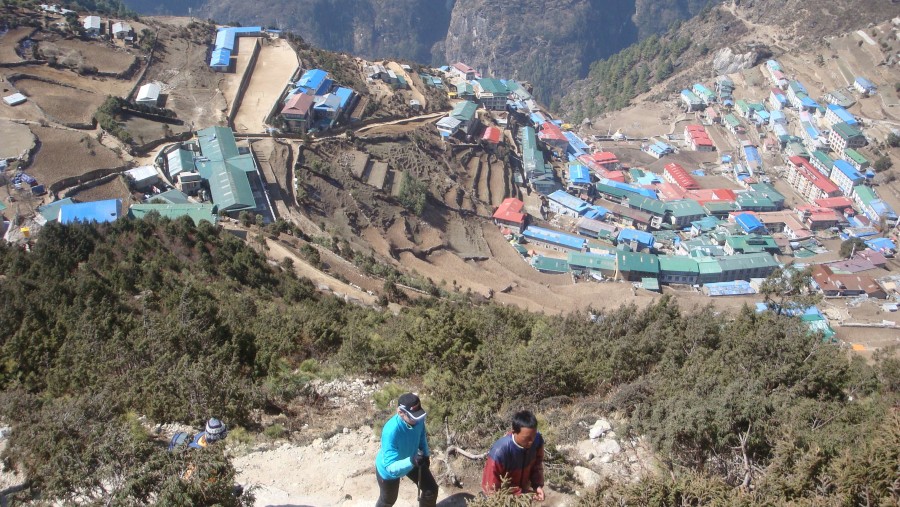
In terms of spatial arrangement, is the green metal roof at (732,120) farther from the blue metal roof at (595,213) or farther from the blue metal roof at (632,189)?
the blue metal roof at (595,213)

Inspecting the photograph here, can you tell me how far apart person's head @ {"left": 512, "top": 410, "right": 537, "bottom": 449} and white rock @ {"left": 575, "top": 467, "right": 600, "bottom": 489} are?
274 cm

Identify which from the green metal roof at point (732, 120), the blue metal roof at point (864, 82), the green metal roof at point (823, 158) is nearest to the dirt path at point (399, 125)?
the green metal roof at point (732, 120)

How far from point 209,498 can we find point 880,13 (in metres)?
85.6

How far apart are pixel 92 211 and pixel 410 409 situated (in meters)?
24.2

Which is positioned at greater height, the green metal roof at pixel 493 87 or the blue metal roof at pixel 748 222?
the green metal roof at pixel 493 87

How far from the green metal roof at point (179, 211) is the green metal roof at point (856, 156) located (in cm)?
5196

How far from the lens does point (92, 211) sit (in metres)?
24.8

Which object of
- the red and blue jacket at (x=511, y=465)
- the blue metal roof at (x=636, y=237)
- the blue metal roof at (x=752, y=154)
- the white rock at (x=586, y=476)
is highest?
the red and blue jacket at (x=511, y=465)

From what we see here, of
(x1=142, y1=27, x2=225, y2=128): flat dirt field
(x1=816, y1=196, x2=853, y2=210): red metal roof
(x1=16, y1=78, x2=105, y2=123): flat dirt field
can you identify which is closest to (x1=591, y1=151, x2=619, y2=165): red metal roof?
(x1=816, y1=196, x2=853, y2=210): red metal roof

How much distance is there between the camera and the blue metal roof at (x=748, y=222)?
4356 centimetres

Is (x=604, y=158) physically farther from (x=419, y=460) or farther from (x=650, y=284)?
(x=419, y=460)

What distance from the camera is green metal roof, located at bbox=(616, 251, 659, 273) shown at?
36.3 meters

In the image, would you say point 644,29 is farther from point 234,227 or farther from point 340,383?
point 340,383

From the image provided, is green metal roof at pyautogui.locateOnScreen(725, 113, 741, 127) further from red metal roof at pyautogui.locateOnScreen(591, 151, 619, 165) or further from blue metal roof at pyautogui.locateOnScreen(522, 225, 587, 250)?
blue metal roof at pyautogui.locateOnScreen(522, 225, 587, 250)
